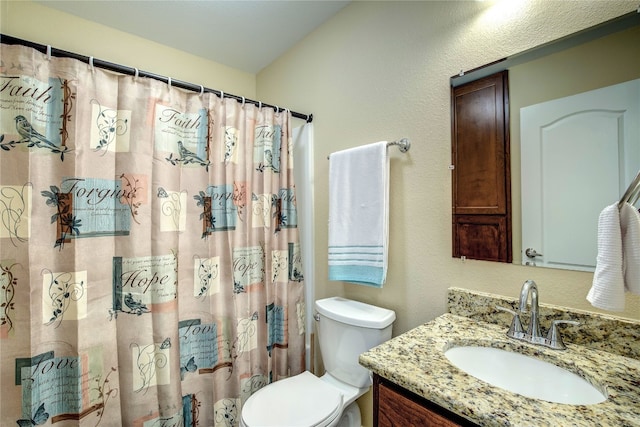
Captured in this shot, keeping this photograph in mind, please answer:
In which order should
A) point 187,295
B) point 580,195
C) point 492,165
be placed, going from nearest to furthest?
point 580,195, point 492,165, point 187,295

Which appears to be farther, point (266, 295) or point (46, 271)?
point (266, 295)

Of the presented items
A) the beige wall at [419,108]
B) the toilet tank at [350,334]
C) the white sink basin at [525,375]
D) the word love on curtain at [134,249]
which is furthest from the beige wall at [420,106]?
the word love on curtain at [134,249]

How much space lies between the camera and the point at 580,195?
89cm

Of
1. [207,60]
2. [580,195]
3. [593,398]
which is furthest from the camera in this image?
[207,60]

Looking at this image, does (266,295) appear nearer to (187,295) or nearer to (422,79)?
(187,295)

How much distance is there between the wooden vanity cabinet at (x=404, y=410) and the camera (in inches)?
25.8

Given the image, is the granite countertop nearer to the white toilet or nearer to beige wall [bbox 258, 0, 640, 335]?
beige wall [bbox 258, 0, 640, 335]

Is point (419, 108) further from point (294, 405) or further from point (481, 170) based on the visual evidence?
point (294, 405)

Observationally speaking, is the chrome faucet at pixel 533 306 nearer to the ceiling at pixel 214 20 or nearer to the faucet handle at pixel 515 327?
the faucet handle at pixel 515 327

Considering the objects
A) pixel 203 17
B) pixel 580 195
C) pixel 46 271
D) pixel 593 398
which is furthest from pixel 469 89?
pixel 46 271

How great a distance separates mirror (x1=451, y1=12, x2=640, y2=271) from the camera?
82 cm

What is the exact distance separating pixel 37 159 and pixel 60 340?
74cm

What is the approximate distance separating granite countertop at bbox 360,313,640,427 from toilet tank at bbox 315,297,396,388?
28 cm

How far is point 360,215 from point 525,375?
87 centimetres
